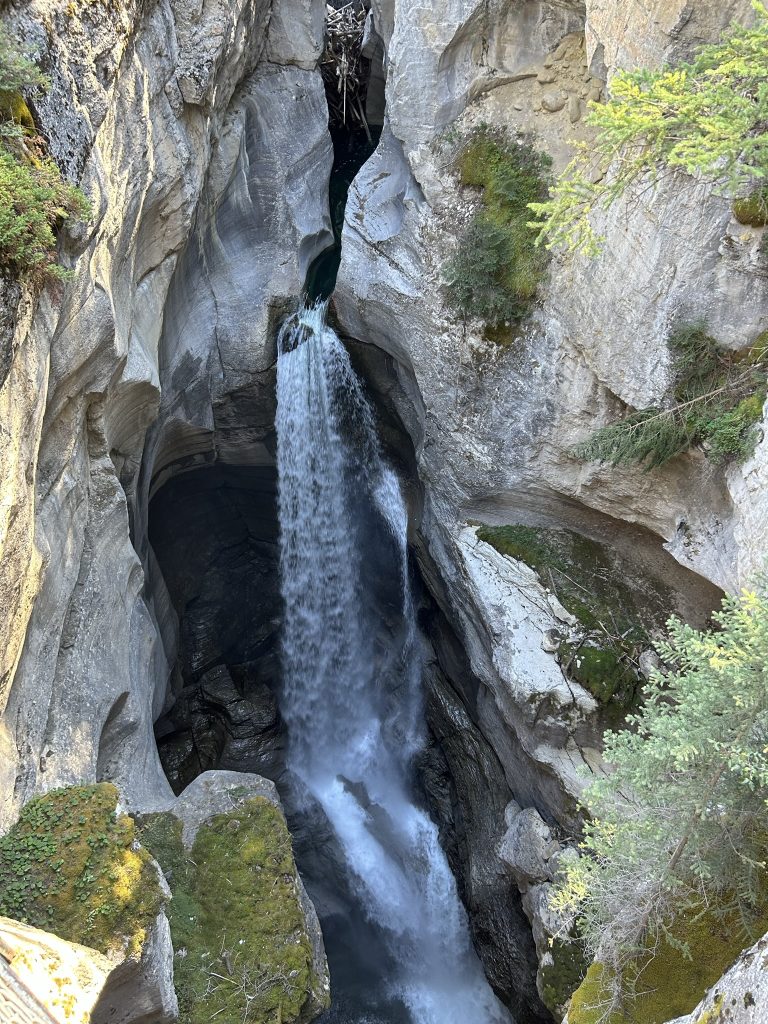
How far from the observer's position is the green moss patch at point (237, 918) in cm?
758

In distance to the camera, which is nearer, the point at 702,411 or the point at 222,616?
the point at 702,411

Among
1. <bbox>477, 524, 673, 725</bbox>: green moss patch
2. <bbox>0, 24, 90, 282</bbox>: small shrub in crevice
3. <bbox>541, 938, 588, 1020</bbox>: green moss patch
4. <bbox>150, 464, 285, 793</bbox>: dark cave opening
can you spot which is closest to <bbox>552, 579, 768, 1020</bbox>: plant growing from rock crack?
<bbox>541, 938, 588, 1020</bbox>: green moss patch

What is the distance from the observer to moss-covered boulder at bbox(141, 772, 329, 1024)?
7605 mm

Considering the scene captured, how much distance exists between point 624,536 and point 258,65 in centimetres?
1215

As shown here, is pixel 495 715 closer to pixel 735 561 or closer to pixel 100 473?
pixel 735 561

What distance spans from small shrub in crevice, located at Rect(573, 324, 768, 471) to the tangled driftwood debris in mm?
12724

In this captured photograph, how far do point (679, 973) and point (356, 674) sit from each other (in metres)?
11.1

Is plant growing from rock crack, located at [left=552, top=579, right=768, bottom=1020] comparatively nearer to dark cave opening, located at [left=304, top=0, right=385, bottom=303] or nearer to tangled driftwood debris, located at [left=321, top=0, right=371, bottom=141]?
dark cave opening, located at [left=304, top=0, right=385, bottom=303]

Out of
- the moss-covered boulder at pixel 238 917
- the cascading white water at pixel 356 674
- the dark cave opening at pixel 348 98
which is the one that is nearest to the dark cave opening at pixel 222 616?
the cascading white water at pixel 356 674

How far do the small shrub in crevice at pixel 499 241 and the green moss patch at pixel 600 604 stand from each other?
3.76m

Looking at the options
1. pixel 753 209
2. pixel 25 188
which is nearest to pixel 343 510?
pixel 753 209

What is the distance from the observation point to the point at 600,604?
37.1ft

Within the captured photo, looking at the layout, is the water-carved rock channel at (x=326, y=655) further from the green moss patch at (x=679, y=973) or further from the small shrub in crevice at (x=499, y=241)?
the green moss patch at (x=679, y=973)

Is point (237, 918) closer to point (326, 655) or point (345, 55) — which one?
point (326, 655)
